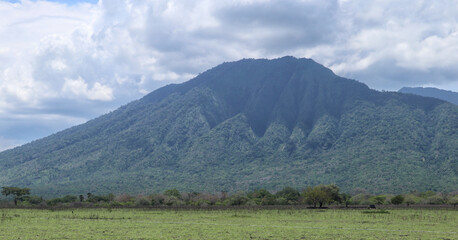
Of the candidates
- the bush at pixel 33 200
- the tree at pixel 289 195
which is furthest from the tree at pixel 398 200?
the bush at pixel 33 200

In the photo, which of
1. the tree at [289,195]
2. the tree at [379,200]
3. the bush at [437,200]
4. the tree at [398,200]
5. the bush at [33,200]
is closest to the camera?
the bush at [437,200]

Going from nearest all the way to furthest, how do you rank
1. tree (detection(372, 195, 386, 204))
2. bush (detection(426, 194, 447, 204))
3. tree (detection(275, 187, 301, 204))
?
bush (detection(426, 194, 447, 204))
tree (detection(372, 195, 386, 204))
tree (detection(275, 187, 301, 204))

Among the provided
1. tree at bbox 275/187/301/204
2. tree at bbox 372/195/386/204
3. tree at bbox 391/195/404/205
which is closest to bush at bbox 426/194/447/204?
tree at bbox 391/195/404/205

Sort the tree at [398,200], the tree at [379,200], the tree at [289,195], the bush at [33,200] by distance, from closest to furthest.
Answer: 1. the tree at [398,200]
2. the tree at [379,200]
3. the bush at [33,200]
4. the tree at [289,195]

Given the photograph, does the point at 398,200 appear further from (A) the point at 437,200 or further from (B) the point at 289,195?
(B) the point at 289,195

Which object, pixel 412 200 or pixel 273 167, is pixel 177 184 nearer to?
pixel 273 167

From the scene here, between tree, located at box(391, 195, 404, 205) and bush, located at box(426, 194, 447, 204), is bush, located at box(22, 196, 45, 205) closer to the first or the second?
tree, located at box(391, 195, 404, 205)

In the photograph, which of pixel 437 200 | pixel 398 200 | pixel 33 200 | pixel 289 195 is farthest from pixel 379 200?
pixel 33 200

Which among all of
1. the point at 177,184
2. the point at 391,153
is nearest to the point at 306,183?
the point at 391,153

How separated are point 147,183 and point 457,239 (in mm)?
149977

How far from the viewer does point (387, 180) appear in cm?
14675

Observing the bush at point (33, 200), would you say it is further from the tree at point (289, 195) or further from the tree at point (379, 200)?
the tree at point (379, 200)

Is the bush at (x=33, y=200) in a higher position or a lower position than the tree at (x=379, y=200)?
higher

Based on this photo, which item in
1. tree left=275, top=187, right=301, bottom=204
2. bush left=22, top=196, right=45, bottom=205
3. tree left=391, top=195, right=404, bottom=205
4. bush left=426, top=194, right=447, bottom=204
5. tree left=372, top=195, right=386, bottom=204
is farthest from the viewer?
tree left=275, top=187, right=301, bottom=204
